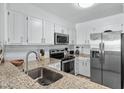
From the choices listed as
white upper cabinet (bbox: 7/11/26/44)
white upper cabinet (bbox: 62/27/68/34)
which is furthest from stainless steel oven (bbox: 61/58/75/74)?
white upper cabinet (bbox: 7/11/26/44)

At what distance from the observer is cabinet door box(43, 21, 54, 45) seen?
2761mm

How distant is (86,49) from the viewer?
4070 millimetres

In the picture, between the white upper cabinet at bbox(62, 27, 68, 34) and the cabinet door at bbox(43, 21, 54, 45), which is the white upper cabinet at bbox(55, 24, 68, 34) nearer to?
the white upper cabinet at bbox(62, 27, 68, 34)

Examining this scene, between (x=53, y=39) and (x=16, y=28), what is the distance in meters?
1.21

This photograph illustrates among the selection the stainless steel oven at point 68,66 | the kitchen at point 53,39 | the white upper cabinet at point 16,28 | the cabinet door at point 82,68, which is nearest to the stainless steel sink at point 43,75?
the kitchen at point 53,39

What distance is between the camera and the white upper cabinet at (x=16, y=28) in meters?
1.98

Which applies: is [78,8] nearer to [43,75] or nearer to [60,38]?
[60,38]

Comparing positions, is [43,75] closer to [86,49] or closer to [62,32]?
[62,32]

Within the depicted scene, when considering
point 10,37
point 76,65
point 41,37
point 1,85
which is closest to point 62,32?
point 41,37

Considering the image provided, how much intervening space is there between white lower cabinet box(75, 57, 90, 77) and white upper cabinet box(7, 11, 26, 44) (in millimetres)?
2195

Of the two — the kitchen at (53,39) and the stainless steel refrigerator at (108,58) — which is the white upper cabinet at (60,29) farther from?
the stainless steel refrigerator at (108,58)

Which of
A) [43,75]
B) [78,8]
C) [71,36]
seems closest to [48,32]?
[78,8]

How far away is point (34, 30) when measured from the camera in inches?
97.1

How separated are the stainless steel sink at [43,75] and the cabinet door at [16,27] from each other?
32.0 inches
